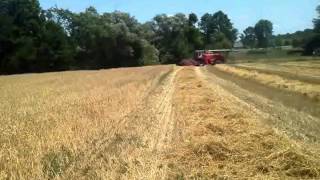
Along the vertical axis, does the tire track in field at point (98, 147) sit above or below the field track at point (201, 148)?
above

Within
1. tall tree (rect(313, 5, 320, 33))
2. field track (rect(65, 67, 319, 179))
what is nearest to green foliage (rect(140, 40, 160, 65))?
tall tree (rect(313, 5, 320, 33))

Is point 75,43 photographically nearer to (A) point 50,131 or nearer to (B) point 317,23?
(B) point 317,23

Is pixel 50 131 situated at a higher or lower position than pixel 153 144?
higher

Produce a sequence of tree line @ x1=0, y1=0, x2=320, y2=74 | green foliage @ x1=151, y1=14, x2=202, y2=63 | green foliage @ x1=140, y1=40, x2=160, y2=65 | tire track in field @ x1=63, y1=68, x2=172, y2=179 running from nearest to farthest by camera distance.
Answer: tire track in field @ x1=63, y1=68, x2=172, y2=179, tree line @ x1=0, y1=0, x2=320, y2=74, green foliage @ x1=140, y1=40, x2=160, y2=65, green foliage @ x1=151, y1=14, x2=202, y2=63

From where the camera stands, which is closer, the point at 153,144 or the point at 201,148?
the point at 201,148

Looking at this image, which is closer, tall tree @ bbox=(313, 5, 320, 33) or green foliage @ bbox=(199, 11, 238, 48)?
tall tree @ bbox=(313, 5, 320, 33)

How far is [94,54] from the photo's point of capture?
8594 cm

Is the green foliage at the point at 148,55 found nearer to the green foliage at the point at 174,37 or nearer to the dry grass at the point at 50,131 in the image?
the green foliage at the point at 174,37

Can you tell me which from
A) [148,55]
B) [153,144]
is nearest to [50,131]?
[153,144]

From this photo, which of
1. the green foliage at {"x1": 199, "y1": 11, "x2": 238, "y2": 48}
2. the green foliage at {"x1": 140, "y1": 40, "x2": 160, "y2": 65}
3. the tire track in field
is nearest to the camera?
the tire track in field

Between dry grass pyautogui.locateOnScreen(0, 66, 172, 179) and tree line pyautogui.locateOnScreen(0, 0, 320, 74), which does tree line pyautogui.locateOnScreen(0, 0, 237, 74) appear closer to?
tree line pyautogui.locateOnScreen(0, 0, 320, 74)

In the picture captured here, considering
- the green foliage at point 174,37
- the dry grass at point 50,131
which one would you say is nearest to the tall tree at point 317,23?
the green foliage at point 174,37

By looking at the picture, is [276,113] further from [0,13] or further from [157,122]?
[0,13]

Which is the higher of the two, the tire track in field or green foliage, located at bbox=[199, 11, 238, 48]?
green foliage, located at bbox=[199, 11, 238, 48]
